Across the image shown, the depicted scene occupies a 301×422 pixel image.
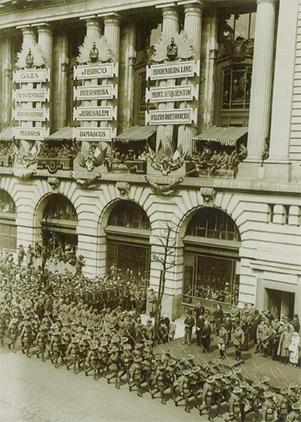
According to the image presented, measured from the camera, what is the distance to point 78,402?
20.2 meters

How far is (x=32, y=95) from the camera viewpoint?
40500 mm

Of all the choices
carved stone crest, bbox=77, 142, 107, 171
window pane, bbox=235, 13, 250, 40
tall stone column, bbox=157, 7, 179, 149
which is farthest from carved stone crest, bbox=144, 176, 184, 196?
window pane, bbox=235, 13, 250, 40

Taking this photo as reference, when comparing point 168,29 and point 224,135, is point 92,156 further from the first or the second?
point 168,29

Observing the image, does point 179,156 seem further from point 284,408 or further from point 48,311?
point 284,408

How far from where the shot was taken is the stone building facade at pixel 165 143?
2986 cm

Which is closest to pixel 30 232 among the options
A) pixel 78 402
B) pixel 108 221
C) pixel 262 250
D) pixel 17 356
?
pixel 108 221

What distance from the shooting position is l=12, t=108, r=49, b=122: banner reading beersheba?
40.9 m

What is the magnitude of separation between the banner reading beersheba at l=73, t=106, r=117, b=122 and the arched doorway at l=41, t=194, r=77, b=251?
6.59 metres

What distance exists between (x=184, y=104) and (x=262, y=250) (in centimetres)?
1105

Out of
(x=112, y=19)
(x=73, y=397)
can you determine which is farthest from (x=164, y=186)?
(x=73, y=397)

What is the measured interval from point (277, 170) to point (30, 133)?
819 inches

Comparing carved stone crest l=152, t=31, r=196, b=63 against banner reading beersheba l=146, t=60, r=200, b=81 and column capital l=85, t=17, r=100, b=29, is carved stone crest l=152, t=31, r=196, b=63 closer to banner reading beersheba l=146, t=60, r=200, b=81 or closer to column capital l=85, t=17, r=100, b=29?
banner reading beersheba l=146, t=60, r=200, b=81

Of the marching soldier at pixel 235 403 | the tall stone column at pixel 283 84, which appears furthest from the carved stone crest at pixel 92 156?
the marching soldier at pixel 235 403

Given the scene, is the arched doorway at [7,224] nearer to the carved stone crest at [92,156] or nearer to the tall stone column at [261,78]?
the carved stone crest at [92,156]
